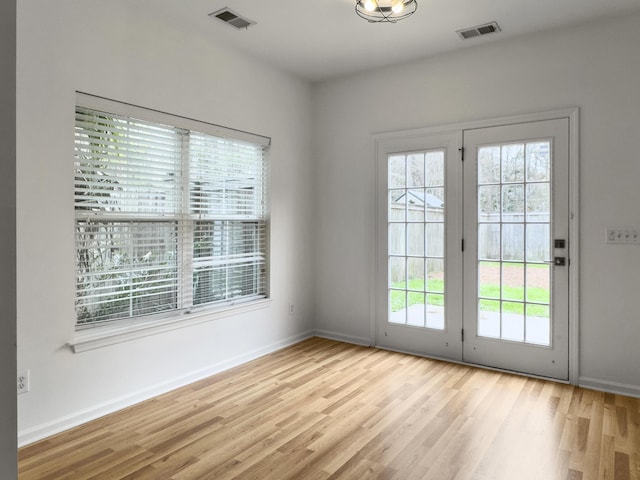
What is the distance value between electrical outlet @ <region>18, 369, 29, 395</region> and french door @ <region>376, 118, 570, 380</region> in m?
3.05

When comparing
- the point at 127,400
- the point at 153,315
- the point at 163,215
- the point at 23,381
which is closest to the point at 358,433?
the point at 127,400

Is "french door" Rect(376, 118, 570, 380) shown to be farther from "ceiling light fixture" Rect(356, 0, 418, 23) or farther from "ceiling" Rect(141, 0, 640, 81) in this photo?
"ceiling light fixture" Rect(356, 0, 418, 23)

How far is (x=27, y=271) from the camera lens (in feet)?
8.53

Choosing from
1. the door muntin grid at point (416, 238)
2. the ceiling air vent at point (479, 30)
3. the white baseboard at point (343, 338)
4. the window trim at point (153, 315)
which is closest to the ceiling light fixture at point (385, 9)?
the ceiling air vent at point (479, 30)

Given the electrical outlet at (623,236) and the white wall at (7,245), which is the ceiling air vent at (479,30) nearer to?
the electrical outlet at (623,236)

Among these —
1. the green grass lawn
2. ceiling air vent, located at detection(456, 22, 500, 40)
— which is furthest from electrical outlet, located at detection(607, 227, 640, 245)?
ceiling air vent, located at detection(456, 22, 500, 40)

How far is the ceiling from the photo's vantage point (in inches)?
125

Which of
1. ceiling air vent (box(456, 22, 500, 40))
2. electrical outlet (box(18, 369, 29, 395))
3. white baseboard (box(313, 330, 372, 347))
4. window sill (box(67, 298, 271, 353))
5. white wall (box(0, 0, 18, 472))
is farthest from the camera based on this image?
white baseboard (box(313, 330, 372, 347))

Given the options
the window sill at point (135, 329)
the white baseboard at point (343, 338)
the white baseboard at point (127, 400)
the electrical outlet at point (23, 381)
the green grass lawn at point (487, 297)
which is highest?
the green grass lawn at point (487, 297)

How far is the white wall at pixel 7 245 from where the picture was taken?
25.4 inches

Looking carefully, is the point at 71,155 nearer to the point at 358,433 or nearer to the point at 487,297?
the point at 358,433

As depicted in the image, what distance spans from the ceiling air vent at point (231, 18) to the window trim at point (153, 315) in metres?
0.80

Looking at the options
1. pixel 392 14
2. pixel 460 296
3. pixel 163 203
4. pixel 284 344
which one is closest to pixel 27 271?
pixel 163 203

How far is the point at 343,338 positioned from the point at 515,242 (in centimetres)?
205
